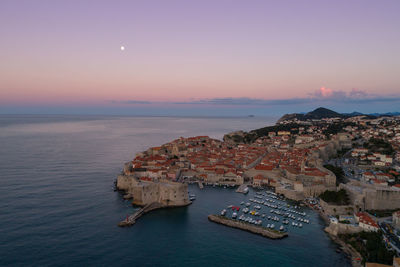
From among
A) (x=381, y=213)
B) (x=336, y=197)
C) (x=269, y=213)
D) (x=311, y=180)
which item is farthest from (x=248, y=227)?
(x=311, y=180)

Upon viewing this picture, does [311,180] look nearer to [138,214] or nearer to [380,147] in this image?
[138,214]

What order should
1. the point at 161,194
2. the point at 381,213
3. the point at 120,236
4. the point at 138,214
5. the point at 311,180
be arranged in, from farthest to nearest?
the point at 311,180 → the point at 161,194 → the point at 138,214 → the point at 381,213 → the point at 120,236

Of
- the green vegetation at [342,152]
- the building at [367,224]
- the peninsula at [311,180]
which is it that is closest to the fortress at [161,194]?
the peninsula at [311,180]

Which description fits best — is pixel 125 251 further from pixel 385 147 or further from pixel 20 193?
pixel 385 147

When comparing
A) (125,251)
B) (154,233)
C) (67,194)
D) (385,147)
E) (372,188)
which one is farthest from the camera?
(385,147)

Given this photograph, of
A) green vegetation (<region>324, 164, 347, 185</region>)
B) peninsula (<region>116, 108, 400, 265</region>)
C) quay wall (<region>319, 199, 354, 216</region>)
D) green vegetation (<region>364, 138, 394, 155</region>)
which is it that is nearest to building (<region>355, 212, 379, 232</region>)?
peninsula (<region>116, 108, 400, 265</region>)

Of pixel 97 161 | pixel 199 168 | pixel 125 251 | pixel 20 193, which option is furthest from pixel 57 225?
pixel 97 161

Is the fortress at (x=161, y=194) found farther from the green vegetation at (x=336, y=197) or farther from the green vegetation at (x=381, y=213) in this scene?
the green vegetation at (x=381, y=213)
